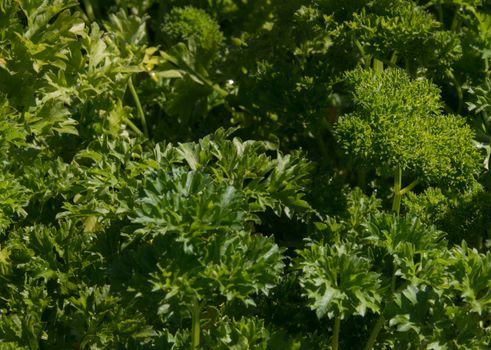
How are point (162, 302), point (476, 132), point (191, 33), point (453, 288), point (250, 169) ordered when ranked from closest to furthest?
point (162, 302), point (453, 288), point (250, 169), point (476, 132), point (191, 33)

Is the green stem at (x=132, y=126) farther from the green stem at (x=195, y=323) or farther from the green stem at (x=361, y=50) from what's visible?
the green stem at (x=195, y=323)

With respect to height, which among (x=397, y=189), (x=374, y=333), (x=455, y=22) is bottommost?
(x=374, y=333)

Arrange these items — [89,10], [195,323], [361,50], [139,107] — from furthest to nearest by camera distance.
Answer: [89,10] < [139,107] < [361,50] < [195,323]

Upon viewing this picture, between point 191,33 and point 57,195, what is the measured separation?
2.18 feet

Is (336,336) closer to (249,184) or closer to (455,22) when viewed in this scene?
(249,184)

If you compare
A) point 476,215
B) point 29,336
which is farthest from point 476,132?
point 29,336

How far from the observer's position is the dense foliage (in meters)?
1.45

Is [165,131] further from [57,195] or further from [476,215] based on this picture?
[476,215]

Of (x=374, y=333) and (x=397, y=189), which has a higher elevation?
(x=397, y=189)

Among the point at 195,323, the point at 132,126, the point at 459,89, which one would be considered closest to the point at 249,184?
the point at 195,323

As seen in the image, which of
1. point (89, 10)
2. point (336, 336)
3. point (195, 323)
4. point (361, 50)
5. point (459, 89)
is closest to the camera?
point (195, 323)

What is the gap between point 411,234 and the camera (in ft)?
5.16

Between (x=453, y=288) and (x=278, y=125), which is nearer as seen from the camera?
(x=453, y=288)

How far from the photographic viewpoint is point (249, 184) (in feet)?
5.39
